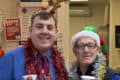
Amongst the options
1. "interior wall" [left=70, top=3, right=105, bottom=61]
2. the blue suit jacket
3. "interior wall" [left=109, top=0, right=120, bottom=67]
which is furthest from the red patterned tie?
"interior wall" [left=70, top=3, right=105, bottom=61]

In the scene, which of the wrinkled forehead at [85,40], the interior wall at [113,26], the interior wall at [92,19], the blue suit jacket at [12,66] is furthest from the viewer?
the interior wall at [92,19]

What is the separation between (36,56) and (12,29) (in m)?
0.99

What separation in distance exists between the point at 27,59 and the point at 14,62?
88mm

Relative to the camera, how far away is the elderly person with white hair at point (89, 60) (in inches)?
77.5

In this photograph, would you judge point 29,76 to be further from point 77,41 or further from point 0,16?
point 0,16

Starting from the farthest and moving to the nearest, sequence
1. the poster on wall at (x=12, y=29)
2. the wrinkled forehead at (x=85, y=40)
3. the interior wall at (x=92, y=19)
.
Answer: the interior wall at (x=92, y=19), the poster on wall at (x=12, y=29), the wrinkled forehead at (x=85, y=40)

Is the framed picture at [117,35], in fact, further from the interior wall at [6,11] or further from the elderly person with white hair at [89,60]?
the elderly person with white hair at [89,60]

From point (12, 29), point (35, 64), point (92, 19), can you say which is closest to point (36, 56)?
point (35, 64)

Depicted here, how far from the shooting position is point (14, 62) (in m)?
1.93

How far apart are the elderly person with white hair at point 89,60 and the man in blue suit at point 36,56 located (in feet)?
0.38

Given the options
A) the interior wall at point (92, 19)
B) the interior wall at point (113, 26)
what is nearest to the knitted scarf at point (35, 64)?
the interior wall at point (113, 26)

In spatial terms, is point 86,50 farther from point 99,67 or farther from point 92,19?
point 92,19

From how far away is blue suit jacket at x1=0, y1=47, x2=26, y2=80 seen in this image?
1.90 meters

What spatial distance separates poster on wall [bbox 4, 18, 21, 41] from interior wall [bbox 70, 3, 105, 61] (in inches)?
207
